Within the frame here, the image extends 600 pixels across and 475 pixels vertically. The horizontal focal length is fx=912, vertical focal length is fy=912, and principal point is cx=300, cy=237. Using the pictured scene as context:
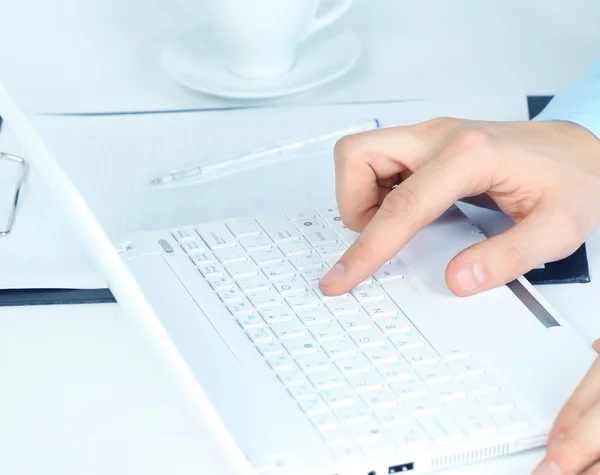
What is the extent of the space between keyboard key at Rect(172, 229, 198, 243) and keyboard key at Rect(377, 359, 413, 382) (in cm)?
17

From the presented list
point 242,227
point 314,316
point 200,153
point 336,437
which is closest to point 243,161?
point 200,153

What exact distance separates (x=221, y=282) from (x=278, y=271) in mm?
37

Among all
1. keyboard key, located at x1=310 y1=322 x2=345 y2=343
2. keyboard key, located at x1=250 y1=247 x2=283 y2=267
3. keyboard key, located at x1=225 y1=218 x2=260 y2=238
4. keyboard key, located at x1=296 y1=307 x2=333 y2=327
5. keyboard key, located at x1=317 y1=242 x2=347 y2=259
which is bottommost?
keyboard key, located at x1=310 y1=322 x2=345 y2=343

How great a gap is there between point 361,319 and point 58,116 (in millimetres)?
405

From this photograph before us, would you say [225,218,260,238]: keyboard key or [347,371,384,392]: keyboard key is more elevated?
[225,218,260,238]: keyboard key

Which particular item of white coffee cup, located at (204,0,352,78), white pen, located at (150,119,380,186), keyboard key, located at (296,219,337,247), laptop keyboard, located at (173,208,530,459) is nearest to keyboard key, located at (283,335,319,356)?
laptop keyboard, located at (173,208,530,459)

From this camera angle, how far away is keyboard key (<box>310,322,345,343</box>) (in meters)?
0.51

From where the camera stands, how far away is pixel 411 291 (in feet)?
1.79

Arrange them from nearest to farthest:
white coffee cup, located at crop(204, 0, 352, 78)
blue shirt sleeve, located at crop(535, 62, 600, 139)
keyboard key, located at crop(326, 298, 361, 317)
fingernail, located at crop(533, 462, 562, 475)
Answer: fingernail, located at crop(533, 462, 562, 475)
keyboard key, located at crop(326, 298, 361, 317)
blue shirt sleeve, located at crop(535, 62, 600, 139)
white coffee cup, located at crop(204, 0, 352, 78)

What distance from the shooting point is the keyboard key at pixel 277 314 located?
53 cm

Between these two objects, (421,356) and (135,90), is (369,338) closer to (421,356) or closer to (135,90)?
(421,356)

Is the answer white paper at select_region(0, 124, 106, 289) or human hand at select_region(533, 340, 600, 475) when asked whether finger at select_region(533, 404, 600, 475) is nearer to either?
human hand at select_region(533, 340, 600, 475)

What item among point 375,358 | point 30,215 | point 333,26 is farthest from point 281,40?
point 375,358

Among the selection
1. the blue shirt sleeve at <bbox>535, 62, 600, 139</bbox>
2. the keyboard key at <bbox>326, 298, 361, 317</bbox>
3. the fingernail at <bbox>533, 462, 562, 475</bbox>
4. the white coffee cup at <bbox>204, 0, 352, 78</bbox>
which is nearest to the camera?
the fingernail at <bbox>533, 462, 562, 475</bbox>
